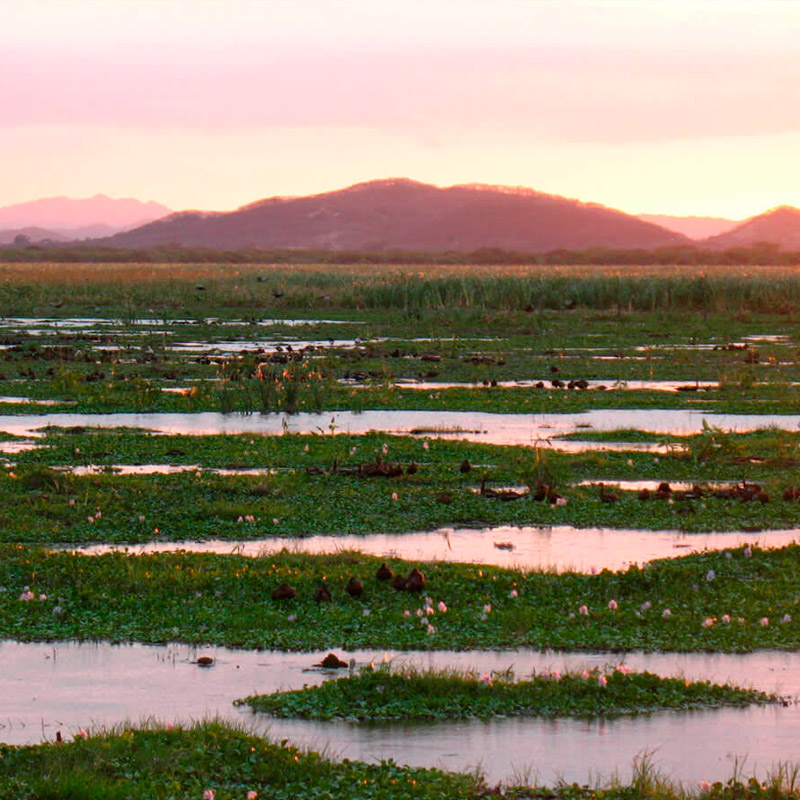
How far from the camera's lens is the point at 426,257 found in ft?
565

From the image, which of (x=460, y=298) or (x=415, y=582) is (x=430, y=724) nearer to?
(x=415, y=582)

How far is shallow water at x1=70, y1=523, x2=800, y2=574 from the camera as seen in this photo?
11766mm

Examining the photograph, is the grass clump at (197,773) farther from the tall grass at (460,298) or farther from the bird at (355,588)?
the tall grass at (460,298)

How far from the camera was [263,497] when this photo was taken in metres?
14.3

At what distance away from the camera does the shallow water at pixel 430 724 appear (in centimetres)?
696

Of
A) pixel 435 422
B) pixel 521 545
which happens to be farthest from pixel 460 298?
pixel 521 545

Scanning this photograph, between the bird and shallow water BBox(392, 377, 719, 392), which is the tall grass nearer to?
shallow water BBox(392, 377, 719, 392)

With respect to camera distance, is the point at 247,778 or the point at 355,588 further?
the point at 355,588

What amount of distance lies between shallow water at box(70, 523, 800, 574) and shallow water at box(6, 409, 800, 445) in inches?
220

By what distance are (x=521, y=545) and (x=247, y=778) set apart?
6.16 meters

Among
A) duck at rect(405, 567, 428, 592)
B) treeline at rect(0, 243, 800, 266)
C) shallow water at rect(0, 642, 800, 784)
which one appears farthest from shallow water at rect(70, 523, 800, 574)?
treeline at rect(0, 243, 800, 266)

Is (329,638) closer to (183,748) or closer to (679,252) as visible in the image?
(183,748)

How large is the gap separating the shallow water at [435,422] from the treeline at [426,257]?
12818cm

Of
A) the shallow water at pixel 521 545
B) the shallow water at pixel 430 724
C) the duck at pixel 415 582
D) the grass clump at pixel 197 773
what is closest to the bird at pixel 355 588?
the duck at pixel 415 582
